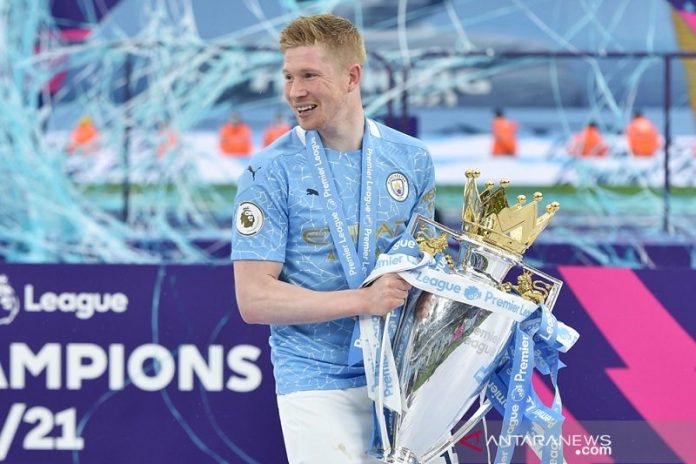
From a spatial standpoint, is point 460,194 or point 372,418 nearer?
point 372,418

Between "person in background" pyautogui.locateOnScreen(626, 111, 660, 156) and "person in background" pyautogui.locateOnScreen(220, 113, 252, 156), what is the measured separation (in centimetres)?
A: 178

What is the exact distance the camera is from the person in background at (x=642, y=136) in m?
5.73

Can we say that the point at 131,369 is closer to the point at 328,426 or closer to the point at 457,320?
the point at 328,426

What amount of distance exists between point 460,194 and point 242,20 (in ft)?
4.31

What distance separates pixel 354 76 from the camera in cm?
267

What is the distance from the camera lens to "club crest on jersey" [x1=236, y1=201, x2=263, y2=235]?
2.59 m

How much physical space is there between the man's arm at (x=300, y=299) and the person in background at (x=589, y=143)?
3.38 meters

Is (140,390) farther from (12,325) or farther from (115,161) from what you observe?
(115,161)

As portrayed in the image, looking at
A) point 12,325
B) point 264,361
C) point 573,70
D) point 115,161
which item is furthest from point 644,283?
point 115,161

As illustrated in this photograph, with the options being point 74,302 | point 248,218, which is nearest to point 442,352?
point 248,218

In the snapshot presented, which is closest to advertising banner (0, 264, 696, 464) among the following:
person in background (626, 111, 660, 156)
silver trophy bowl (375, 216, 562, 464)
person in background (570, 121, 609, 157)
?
silver trophy bowl (375, 216, 562, 464)

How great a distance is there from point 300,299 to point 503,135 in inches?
137

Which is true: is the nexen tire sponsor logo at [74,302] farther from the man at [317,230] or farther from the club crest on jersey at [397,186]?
the club crest on jersey at [397,186]

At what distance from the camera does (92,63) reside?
572 centimetres
